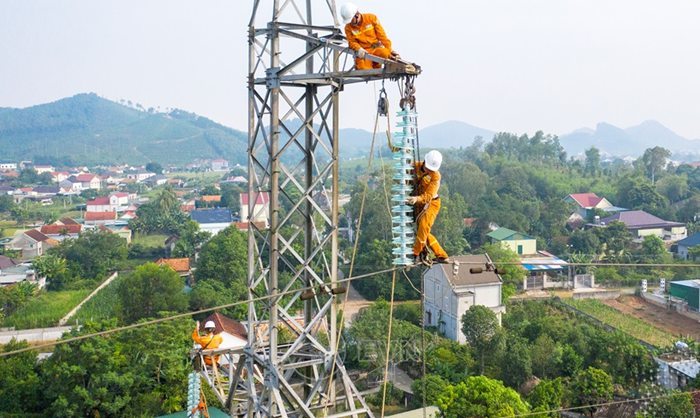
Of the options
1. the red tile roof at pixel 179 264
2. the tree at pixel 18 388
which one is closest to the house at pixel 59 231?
the red tile roof at pixel 179 264

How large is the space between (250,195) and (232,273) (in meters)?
19.5

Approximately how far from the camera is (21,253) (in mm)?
34875

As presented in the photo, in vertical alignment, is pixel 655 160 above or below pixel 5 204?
above

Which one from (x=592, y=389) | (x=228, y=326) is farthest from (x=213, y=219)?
(x=592, y=389)

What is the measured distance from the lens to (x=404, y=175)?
16.5ft

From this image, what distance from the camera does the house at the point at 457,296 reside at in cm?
1980

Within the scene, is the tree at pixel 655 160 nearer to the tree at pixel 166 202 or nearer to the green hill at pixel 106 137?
the tree at pixel 166 202

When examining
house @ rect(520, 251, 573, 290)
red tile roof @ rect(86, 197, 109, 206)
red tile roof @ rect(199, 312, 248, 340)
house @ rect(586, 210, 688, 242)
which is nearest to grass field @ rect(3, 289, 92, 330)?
red tile roof @ rect(199, 312, 248, 340)

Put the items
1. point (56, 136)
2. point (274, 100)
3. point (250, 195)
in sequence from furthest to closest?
point (56, 136) < point (250, 195) < point (274, 100)

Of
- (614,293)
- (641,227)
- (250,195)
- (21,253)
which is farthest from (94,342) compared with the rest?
(641,227)

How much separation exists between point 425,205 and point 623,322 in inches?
780

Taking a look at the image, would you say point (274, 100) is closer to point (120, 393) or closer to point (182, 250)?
point (120, 393)

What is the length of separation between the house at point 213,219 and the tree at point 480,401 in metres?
29.9

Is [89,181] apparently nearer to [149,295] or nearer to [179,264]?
[179,264]
